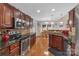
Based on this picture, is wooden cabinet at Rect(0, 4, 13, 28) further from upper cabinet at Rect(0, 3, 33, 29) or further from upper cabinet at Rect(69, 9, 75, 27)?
upper cabinet at Rect(69, 9, 75, 27)

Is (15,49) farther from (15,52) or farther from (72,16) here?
(72,16)

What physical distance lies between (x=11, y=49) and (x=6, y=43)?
4.0 inches

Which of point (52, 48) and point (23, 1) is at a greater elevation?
point (23, 1)

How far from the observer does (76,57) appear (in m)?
1.69

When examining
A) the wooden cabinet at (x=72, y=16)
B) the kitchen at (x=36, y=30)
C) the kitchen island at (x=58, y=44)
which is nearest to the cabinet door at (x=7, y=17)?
the kitchen at (x=36, y=30)

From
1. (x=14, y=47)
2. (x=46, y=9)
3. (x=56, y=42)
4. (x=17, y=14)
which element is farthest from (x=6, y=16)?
(x=56, y=42)

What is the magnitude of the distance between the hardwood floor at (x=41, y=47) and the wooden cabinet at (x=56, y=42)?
7cm

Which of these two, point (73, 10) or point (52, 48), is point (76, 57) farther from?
point (73, 10)

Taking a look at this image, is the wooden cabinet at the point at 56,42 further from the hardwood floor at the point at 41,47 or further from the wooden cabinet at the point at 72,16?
the wooden cabinet at the point at 72,16

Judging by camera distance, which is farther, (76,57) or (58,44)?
(58,44)

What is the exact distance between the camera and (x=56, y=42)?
181 cm

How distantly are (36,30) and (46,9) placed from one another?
0.31 m

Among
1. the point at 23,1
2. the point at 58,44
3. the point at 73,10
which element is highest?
the point at 23,1

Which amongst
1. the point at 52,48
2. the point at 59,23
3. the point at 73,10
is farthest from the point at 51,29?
the point at 73,10
